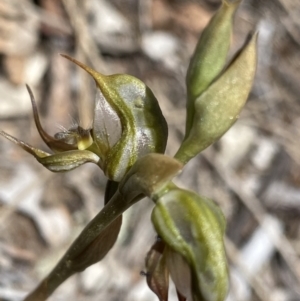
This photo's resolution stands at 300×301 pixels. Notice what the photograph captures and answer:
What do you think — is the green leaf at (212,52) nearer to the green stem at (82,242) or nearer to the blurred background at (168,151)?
the green stem at (82,242)

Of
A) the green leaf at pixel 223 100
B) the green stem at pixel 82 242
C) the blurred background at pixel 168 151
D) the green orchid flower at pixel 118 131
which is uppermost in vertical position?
the green leaf at pixel 223 100

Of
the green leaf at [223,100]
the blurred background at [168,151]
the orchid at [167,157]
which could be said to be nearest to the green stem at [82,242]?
the orchid at [167,157]

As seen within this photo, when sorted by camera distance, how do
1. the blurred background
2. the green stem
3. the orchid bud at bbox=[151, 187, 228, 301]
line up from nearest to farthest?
the orchid bud at bbox=[151, 187, 228, 301] → the green stem → the blurred background

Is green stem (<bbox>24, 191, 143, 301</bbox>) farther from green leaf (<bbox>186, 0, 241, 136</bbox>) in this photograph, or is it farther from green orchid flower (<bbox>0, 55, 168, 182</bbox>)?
green leaf (<bbox>186, 0, 241, 136</bbox>)

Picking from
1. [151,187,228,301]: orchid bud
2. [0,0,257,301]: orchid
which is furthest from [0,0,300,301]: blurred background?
[151,187,228,301]: orchid bud

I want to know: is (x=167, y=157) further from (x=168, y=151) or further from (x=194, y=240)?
(x=168, y=151)
